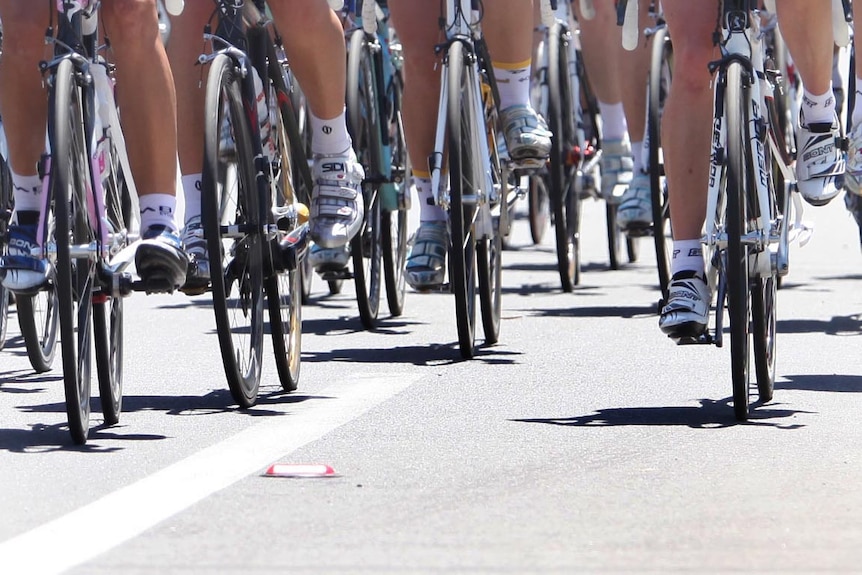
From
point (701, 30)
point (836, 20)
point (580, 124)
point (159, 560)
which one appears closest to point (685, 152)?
point (701, 30)

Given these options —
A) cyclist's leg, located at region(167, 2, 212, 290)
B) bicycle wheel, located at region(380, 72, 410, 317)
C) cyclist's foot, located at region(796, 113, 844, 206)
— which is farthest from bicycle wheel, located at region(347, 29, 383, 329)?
cyclist's foot, located at region(796, 113, 844, 206)

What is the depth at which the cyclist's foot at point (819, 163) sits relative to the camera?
23.9ft

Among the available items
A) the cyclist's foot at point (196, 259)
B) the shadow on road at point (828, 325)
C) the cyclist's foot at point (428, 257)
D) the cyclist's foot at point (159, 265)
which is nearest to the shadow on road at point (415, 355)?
the cyclist's foot at point (428, 257)

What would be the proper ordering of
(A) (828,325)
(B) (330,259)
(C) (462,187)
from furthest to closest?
(A) (828,325)
(B) (330,259)
(C) (462,187)

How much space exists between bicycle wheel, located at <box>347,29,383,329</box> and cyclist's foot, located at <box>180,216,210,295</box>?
2.28 metres

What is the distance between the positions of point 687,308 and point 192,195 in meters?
1.68

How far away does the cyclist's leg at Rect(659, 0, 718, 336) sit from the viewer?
6633 millimetres

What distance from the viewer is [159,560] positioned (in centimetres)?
445

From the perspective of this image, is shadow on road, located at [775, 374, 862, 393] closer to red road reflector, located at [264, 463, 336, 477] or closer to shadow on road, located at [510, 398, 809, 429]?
shadow on road, located at [510, 398, 809, 429]

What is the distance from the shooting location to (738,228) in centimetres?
629

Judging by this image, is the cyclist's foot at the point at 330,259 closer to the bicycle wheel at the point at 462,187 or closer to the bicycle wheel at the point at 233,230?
Result: the bicycle wheel at the point at 462,187

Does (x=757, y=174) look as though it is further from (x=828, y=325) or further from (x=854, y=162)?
(x=828, y=325)

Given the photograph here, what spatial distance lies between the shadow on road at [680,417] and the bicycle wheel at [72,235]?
132 cm

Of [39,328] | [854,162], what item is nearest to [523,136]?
[854,162]
